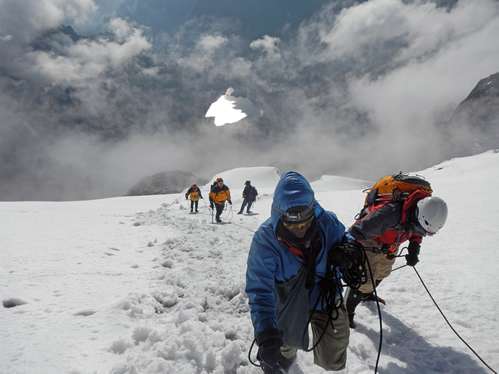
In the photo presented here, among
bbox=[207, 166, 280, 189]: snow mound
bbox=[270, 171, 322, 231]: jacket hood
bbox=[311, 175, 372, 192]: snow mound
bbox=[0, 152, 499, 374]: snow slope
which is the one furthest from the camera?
bbox=[311, 175, 372, 192]: snow mound

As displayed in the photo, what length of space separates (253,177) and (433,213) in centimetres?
5558

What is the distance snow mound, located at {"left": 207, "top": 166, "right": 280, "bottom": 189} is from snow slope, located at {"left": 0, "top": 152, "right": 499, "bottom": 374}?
47945 mm

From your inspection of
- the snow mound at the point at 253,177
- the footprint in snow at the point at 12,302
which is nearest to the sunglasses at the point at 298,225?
the footprint in snow at the point at 12,302

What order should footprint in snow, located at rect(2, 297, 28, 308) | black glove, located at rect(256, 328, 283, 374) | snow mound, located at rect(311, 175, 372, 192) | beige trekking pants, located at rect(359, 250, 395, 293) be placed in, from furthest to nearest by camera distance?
snow mound, located at rect(311, 175, 372, 192), beige trekking pants, located at rect(359, 250, 395, 293), footprint in snow, located at rect(2, 297, 28, 308), black glove, located at rect(256, 328, 283, 374)

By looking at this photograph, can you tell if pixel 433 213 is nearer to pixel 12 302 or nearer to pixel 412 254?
pixel 412 254

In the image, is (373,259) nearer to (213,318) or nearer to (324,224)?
(324,224)

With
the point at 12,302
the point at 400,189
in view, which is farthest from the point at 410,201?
the point at 12,302

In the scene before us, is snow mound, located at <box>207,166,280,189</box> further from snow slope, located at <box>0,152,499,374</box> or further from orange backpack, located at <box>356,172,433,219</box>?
orange backpack, located at <box>356,172,433,219</box>

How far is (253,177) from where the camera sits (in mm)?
59281

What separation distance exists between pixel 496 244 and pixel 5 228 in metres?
12.2

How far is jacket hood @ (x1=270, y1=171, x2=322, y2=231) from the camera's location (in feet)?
9.46

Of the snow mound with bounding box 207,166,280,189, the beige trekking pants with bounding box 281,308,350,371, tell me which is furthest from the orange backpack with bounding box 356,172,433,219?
the snow mound with bounding box 207,166,280,189

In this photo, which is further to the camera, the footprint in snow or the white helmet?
the footprint in snow

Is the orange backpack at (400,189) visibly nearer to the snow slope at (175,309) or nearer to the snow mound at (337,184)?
the snow slope at (175,309)
